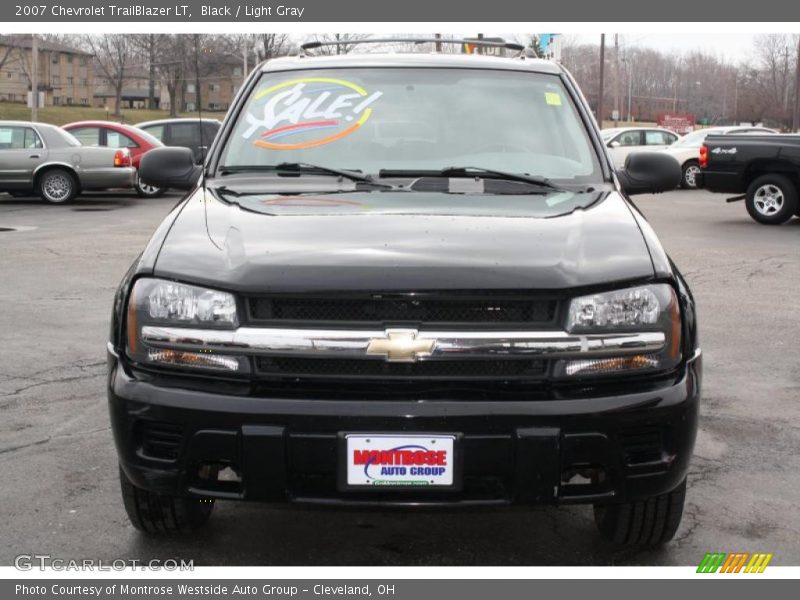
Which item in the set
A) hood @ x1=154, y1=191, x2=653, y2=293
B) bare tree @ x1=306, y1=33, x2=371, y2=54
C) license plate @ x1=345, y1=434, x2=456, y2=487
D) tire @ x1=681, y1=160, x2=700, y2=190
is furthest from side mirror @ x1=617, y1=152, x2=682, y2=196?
tire @ x1=681, y1=160, x2=700, y2=190

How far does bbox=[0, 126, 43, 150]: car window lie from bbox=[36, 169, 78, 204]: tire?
541 millimetres

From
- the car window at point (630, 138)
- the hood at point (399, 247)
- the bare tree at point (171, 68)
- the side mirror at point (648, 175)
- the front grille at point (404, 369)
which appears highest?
the bare tree at point (171, 68)

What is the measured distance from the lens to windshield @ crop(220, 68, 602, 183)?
4316 mm

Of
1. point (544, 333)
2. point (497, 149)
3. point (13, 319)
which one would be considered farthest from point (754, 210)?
point (544, 333)

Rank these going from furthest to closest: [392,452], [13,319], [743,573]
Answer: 1. [13,319]
2. [743,573]
3. [392,452]

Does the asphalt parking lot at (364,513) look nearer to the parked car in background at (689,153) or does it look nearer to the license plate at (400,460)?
the license plate at (400,460)

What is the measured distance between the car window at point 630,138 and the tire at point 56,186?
13353 mm

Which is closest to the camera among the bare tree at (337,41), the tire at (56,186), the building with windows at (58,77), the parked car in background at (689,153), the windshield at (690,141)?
the bare tree at (337,41)

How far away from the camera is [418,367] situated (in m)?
3.07

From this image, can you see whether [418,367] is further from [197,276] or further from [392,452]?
[197,276]

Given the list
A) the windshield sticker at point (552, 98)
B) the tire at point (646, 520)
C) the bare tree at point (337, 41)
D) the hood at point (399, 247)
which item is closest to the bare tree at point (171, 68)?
the bare tree at point (337, 41)

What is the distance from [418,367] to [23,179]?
673 inches

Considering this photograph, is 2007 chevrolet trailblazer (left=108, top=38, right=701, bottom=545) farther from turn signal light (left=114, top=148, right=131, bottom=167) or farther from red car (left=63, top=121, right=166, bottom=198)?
red car (left=63, top=121, right=166, bottom=198)

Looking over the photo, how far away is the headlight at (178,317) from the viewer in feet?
10.3
